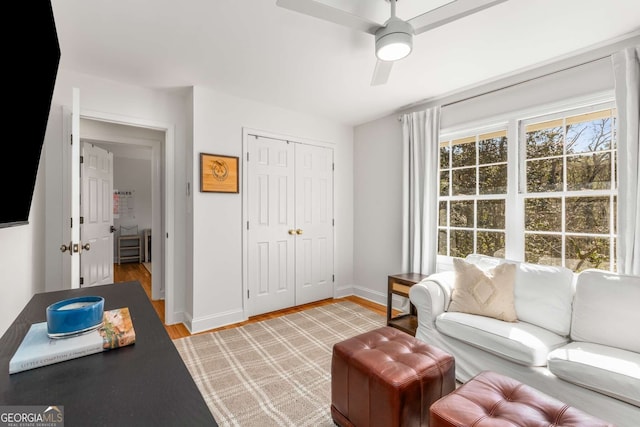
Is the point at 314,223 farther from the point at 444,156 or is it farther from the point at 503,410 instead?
the point at 503,410

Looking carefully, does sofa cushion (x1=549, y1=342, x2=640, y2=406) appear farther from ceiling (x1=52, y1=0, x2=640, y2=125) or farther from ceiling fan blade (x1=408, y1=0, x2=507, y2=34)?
ceiling (x1=52, y1=0, x2=640, y2=125)

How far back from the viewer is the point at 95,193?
11.4 ft

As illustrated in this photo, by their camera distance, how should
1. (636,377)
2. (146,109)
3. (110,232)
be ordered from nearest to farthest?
(636,377), (146,109), (110,232)

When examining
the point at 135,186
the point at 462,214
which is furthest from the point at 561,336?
the point at 135,186

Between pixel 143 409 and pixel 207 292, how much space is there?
8.42 ft

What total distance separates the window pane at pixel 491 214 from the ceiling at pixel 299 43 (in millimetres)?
1172

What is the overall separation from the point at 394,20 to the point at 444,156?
193 cm

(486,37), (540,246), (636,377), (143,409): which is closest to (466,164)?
(540,246)

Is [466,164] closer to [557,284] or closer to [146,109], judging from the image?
[557,284]

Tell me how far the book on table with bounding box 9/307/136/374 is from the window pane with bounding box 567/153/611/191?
10.1ft

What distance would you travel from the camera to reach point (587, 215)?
2.29 m

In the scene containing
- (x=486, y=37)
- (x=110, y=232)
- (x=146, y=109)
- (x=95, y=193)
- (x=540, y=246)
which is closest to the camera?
(x=486, y=37)

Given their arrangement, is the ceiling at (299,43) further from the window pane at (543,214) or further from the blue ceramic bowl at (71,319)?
the blue ceramic bowl at (71,319)

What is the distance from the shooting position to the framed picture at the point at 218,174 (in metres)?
2.94
